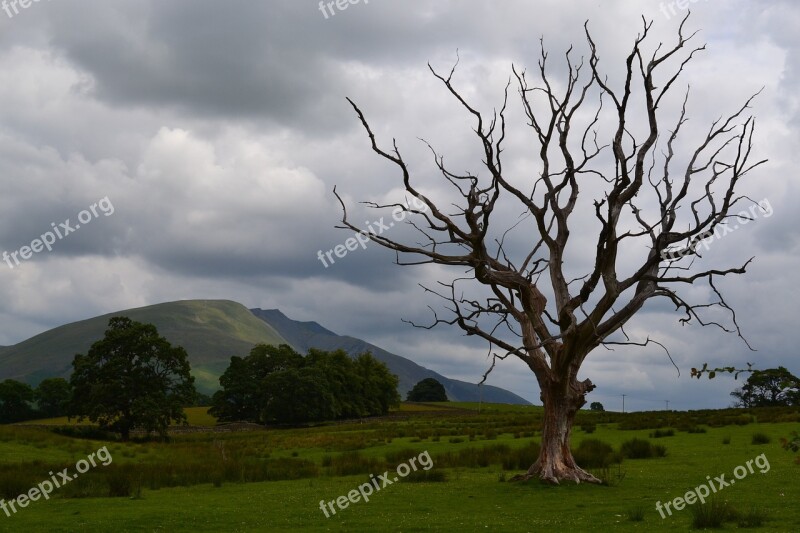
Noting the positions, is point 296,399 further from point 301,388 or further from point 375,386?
point 375,386

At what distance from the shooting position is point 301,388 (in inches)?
3880

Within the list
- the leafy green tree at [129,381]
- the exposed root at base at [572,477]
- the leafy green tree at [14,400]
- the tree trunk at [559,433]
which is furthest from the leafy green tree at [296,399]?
the exposed root at base at [572,477]

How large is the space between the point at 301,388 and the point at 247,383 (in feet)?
44.0

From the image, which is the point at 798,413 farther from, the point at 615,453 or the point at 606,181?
the point at 606,181

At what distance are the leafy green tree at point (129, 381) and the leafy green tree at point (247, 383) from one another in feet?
130

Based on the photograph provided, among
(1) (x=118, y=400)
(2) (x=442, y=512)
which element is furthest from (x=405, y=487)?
(1) (x=118, y=400)

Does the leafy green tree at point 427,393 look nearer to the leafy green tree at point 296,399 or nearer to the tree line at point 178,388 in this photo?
the tree line at point 178,388

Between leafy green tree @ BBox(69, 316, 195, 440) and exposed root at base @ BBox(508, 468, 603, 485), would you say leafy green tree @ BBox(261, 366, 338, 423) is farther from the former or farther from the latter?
exposed root at base @ BBox(508, 468, 603, 485)

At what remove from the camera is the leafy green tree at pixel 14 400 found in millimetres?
127375

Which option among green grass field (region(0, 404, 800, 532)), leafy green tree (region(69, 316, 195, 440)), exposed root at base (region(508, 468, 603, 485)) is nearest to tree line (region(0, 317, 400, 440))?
leafy green tree (region(69, 316, 195, 440))

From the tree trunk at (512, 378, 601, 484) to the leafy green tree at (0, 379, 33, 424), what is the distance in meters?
128

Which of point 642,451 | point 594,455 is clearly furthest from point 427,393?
point 594,455

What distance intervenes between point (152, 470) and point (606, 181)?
19.2 metres

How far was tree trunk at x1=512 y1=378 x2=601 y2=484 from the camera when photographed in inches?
836
